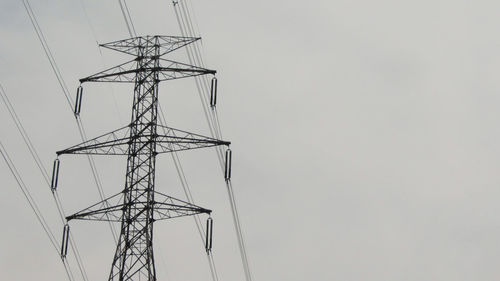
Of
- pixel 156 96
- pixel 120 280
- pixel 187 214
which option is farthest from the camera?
pixel 156 96

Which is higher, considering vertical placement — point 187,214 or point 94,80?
point 94,80

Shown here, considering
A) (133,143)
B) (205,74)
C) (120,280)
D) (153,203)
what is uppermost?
(205,74)

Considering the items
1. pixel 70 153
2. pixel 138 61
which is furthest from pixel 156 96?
pixel 70 153

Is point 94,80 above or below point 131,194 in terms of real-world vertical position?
above

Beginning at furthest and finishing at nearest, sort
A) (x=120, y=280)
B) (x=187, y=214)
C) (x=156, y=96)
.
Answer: (x=156, y=96) → (x=187, y=214) → (x=120, y=280)

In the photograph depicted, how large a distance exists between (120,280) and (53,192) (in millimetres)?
8147

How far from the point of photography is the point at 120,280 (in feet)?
129

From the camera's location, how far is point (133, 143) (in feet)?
141

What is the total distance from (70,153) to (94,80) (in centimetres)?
426

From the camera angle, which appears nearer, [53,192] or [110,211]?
[110,211]

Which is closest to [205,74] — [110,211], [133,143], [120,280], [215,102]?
[215,102]

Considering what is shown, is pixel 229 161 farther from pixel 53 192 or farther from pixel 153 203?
pixel 53 192

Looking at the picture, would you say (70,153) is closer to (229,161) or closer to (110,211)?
(110,211)

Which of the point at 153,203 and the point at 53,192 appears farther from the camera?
the point at 53,192
